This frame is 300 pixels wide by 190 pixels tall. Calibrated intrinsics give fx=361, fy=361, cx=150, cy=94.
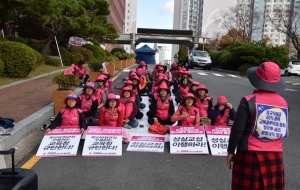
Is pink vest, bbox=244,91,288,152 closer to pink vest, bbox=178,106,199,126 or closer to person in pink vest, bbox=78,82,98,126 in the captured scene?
pink vest, bbox=178,106,199,126

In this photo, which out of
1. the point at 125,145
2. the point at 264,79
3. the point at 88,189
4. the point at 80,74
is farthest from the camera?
the point at 80,74

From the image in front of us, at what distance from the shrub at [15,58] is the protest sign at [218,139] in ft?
32.2

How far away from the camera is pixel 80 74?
14078 mm

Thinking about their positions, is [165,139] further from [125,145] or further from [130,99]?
[130,99]

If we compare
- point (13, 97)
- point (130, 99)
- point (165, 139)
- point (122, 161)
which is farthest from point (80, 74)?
point (122, 161)

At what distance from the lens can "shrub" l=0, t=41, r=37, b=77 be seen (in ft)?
46.1

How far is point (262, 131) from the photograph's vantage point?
303cm

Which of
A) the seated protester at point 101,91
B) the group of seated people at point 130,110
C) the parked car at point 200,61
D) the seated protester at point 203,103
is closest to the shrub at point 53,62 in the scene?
the seated protester at point 101,91

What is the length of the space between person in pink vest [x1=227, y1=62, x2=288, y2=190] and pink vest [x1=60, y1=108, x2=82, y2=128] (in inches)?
167

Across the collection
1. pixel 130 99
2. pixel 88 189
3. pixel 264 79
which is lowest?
pixel 88 189

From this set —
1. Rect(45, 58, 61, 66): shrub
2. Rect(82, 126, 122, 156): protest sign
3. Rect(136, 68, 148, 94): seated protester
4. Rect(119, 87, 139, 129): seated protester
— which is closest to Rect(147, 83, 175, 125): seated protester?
Rect(119, 87, 139, 129): seated protester

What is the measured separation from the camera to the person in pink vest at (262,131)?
9.93 feet

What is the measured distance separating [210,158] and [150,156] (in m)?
1.00

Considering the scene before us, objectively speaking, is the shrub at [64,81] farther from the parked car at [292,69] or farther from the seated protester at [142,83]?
the parked car at [292,69]
